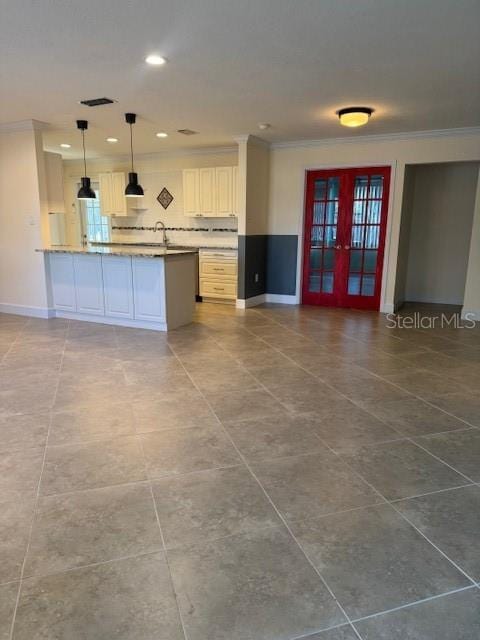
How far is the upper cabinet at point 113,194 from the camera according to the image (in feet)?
26.2

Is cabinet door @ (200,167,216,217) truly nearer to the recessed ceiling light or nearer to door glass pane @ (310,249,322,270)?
door glass pane @ (310,249,322,270)

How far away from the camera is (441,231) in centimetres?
707

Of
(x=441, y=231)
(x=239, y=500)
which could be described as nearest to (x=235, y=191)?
(x=441, y=231)

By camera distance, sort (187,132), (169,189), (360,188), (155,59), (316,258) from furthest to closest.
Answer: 1. (169,189)
2. (316,258)
3. (360,188)
4. (187,132)
5. (155,59)

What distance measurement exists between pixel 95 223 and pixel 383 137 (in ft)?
19.0

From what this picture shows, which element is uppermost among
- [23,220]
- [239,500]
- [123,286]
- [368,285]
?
[23,220]

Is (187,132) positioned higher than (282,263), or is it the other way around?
(187,132)

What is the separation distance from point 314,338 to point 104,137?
434 centimetres

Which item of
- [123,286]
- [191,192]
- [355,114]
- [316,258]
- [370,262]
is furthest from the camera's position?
[191,192]

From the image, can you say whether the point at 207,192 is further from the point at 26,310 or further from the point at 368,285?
the point at 26,310

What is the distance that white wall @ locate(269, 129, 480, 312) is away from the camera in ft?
19.0

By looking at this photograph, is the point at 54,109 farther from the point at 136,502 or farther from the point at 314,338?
the point at 136,502

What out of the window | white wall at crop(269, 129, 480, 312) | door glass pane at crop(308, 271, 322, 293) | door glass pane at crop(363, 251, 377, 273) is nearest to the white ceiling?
white wall at crop(269, 129, 480, 312)

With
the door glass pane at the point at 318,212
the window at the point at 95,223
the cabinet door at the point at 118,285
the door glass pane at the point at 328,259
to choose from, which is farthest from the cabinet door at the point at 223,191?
the window at the point at 95,223
